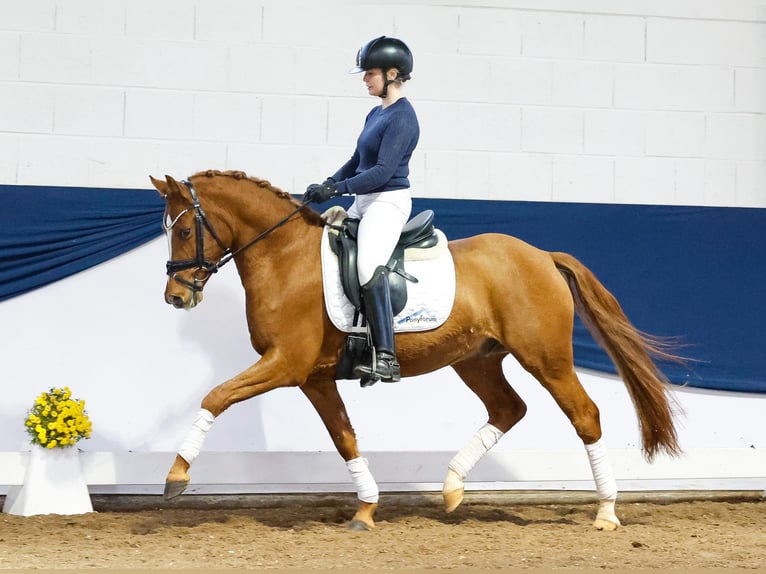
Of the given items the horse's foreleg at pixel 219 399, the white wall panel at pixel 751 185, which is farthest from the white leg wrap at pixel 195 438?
the white wall panel at pixel 751 185

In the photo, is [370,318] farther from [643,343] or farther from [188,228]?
[643,343]

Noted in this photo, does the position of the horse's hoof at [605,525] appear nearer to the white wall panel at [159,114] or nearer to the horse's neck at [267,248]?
the horse's neck at [267,248]

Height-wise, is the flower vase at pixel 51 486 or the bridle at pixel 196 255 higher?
the bridle at pixel 196 255

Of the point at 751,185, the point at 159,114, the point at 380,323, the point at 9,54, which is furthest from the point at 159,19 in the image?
the point at 751,185

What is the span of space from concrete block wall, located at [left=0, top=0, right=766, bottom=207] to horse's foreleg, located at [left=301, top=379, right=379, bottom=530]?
56.6 inches

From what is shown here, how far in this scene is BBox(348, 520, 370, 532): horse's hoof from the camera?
15.3ft

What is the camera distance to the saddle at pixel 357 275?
14.6ft

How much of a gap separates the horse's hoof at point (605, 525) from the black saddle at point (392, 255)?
54.0 inches

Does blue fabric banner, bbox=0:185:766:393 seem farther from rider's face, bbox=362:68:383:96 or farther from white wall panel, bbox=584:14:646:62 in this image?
rider's face, bbox=362:68:383:96

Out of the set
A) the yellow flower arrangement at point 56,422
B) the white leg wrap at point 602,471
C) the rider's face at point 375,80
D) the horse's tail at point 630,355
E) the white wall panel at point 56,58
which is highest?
the white wall panel at point 56,58

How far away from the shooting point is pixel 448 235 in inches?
229

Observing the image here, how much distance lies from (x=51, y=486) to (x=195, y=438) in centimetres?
119

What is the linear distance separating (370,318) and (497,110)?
2.10 metres

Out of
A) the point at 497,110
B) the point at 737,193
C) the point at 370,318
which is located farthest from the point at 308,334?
the point at 737,193
